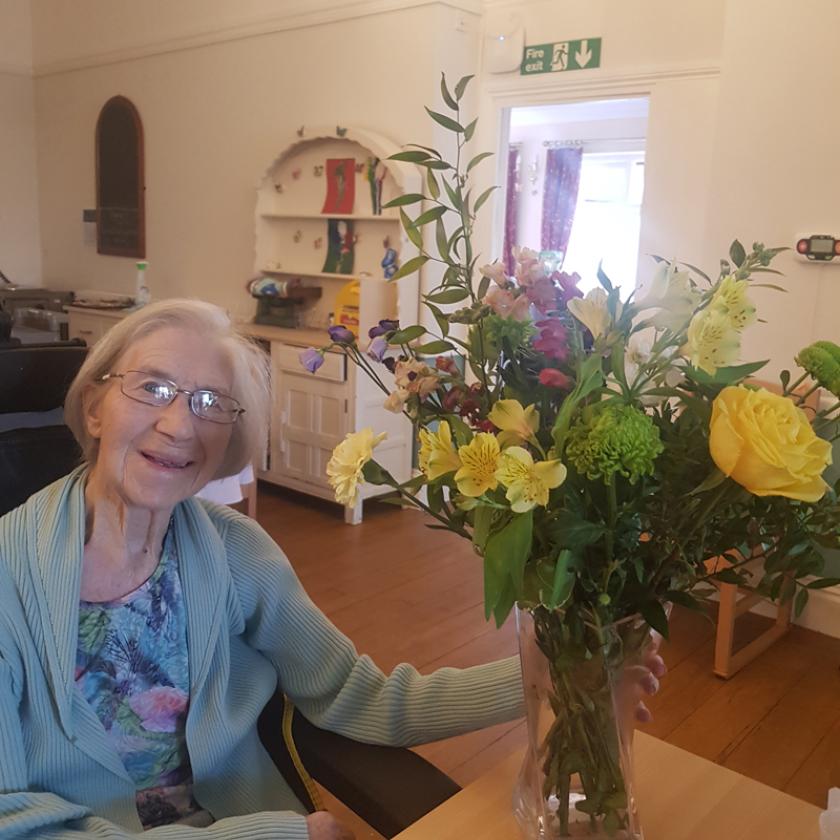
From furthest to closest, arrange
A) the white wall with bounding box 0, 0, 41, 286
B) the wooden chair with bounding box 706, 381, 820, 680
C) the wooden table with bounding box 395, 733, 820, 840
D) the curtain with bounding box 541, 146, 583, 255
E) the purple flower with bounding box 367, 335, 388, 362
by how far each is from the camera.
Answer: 1. the curtain with bounding box 541, 146, 583, 255
2. the white wall with bounding box 0, 0, 41, 286
3. the wooden chair with bounding box 706, 381, 820, 680
4. the wooden table with bounding box 395, 733, 820, 840
5. the purple flower with bounding box 367, 335, 388, 362

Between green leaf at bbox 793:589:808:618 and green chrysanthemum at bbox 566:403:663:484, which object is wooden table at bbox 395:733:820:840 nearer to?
green leaf at bbox 793:589:808:618

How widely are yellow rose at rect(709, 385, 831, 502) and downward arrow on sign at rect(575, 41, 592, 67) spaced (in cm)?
361

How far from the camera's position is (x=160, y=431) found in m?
1.31

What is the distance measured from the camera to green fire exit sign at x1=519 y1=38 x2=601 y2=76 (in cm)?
394

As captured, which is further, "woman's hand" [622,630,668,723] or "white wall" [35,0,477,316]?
"white wall" [35,0,477,316]

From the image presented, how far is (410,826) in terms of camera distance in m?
1.11

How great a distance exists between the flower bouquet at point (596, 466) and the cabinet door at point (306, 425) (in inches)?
134

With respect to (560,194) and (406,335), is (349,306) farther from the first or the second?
(560,194)

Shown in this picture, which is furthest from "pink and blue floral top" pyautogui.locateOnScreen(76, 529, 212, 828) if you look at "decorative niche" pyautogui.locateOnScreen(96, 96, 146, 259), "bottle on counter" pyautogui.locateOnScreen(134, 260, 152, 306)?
"decorative niche" pyautogui.locateOnScreen(96, 96, 146, 259)

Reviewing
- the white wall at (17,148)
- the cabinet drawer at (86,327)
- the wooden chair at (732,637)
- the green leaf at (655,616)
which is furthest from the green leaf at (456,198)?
the white wall at (17,148)

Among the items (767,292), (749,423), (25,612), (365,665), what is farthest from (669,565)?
(767,292)

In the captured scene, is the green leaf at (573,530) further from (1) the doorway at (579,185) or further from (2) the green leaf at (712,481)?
(1) the doorway at (579,185)

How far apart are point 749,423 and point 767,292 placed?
2.82 m

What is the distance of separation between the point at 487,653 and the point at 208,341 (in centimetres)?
198
